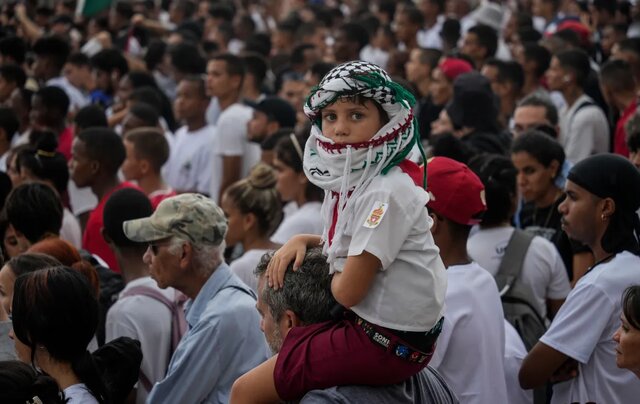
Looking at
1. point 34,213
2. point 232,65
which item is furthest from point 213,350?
point 232,65

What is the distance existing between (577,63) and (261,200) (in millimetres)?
5058

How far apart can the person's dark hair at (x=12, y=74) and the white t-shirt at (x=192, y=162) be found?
2.94 meters

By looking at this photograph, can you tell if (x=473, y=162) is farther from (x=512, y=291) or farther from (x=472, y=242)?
(x=512, y=291)

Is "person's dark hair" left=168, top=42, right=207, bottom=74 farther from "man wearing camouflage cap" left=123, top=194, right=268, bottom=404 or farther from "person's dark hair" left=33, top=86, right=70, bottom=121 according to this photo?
"man wearing camouflage cap" left=123, top=194, right=268, bottom=404

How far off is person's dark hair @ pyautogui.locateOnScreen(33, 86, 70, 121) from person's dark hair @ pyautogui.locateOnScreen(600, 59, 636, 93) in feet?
17.2

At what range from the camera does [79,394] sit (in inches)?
154

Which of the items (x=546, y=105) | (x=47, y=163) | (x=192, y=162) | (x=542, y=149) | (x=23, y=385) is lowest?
(x=192, y=162)

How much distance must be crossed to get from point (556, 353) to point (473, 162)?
220 cm

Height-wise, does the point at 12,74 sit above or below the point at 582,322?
below

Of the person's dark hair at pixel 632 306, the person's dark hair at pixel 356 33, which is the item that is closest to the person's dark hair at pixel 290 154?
the person's dark hair at pixel 632 306

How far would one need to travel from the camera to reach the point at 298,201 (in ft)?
24.6

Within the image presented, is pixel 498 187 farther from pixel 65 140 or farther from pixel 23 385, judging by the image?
pixel 65 140

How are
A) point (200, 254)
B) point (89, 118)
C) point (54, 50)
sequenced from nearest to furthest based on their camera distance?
point (200, 254) → point (89, 118) → point (54, 50)

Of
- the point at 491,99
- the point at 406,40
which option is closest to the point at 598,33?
the point at 406,40
